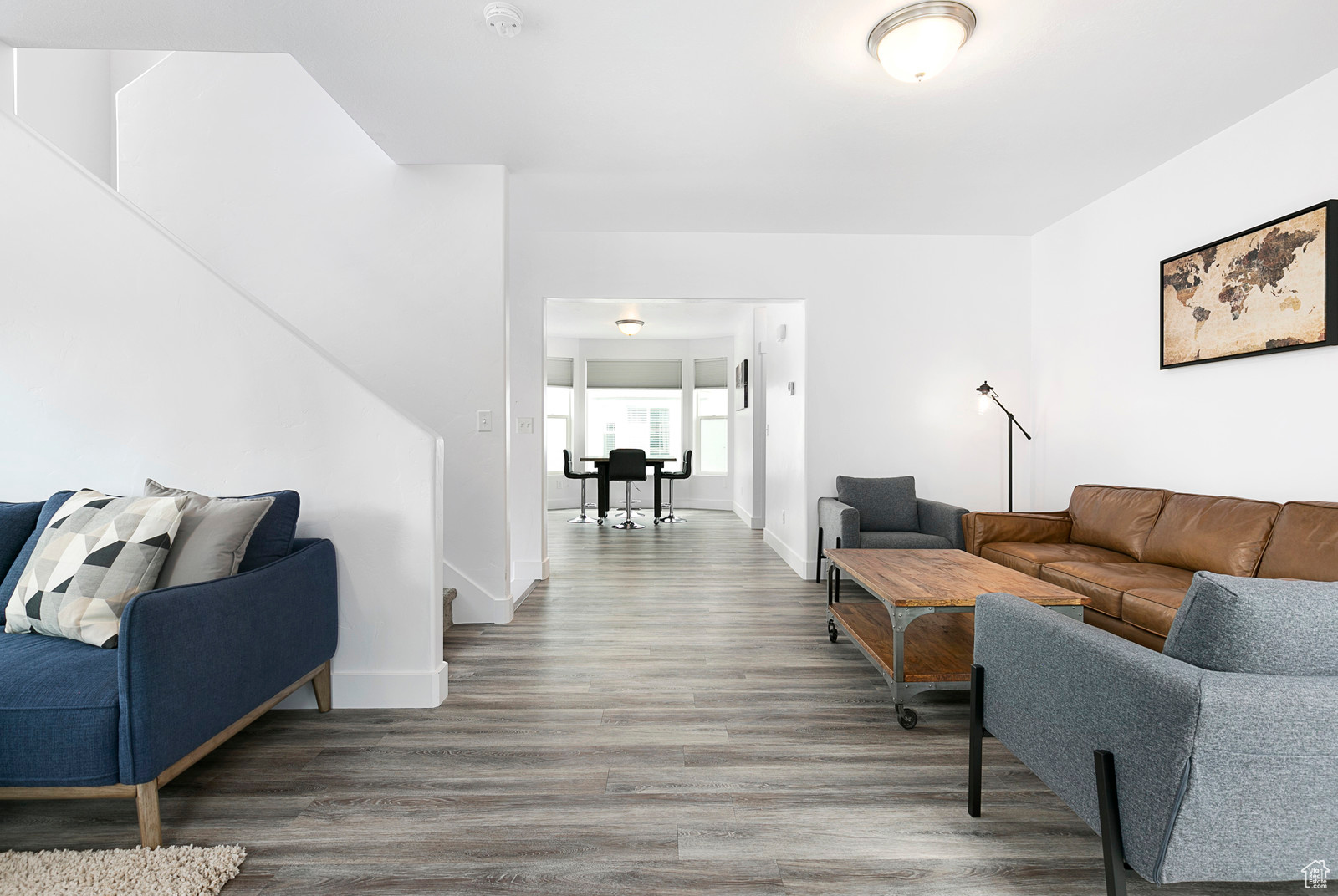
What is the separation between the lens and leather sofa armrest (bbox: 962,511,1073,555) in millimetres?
3920

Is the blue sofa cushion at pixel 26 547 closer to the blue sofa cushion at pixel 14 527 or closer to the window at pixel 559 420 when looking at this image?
the blue sofa cushion at pixel 14 527

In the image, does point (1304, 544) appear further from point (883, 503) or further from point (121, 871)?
point (121, 871)

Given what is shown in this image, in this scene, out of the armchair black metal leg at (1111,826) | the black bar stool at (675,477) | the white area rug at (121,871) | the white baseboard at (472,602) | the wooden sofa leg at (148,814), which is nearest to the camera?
the armchair black metal leg at (1111,826)

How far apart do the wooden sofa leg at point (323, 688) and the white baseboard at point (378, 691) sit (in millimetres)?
21

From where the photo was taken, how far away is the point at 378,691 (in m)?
2.57

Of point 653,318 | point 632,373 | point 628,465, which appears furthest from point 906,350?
point 632,373

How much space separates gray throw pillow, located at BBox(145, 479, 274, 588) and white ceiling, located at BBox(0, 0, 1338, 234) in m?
1.79

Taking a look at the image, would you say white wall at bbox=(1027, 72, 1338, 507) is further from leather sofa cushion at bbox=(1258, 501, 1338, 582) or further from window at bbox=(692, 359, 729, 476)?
window at bbox=(692, 359, 729, 476)

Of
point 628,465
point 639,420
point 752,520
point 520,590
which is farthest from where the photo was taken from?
point 639,420

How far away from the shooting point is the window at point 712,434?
32.3 ft

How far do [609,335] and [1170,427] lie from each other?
742cm

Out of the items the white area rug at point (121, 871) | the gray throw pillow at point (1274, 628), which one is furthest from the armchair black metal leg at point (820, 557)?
the white area rug at point (121, 871)

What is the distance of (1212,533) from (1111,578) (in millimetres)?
561

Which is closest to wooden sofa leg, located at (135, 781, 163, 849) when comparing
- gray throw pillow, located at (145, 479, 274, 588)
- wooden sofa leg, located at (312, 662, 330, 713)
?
gray throw pillow, located at (145, 479, 274, 588)
